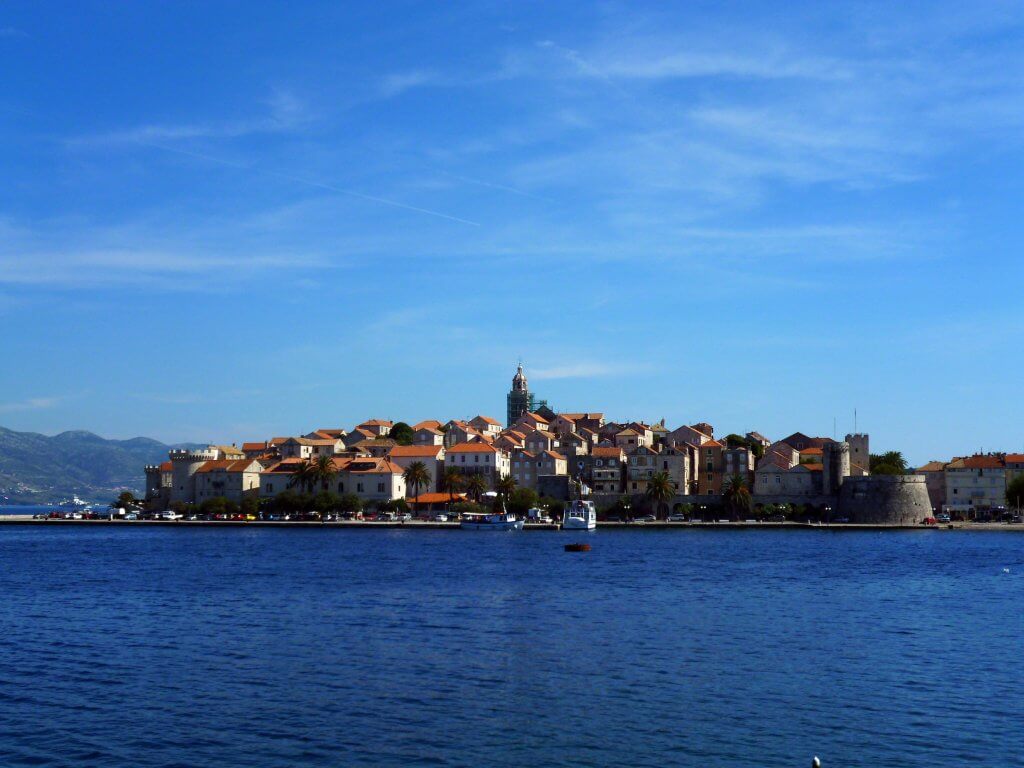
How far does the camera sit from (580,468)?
12531cm

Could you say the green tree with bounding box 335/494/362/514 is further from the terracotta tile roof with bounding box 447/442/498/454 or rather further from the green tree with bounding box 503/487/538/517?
the green tree with bounding box 503/487/538/517

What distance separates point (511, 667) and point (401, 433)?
407 feet

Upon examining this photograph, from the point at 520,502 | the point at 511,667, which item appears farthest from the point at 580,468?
the point at 511,667

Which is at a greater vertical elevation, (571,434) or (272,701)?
(571,434)

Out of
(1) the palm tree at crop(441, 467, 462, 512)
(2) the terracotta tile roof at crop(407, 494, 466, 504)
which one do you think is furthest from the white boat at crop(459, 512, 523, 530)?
(2) the terracotta tile roof at crop(407, 494, 466, 504)

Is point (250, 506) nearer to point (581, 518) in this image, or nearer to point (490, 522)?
Result: point (490, 522)


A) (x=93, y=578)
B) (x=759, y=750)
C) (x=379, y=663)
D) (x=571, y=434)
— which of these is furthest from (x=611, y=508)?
(x=759, y=750)

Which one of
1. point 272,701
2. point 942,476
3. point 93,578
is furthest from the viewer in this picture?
point 942,476

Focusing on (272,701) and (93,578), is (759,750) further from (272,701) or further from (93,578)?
(93,578)

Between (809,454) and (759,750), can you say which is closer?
(759,750)

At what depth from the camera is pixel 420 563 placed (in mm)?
63312

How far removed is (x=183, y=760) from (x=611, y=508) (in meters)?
98.9

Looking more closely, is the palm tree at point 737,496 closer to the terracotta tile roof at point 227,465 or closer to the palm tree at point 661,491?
the palm tree at point 661,491

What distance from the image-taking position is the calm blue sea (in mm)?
21172
